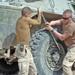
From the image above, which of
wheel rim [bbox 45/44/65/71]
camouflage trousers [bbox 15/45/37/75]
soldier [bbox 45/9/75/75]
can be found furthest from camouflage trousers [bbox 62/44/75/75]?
wheel rim [bbox 45/44/65/71]

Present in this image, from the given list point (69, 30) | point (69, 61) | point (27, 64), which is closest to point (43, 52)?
point (27, 64)

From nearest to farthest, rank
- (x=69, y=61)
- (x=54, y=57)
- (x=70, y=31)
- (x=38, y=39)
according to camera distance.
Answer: (x=70, y=31)
(x=69, y=61)
(x=38, y=39)
(x=54, y=57)

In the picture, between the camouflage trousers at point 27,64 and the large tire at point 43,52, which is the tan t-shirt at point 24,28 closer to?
the camouflage trousers at point 27,64

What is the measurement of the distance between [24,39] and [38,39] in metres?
0.73

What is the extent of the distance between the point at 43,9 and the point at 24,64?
1.50 metres

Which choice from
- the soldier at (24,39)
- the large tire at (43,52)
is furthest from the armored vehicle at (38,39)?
the soldier at (24,39)

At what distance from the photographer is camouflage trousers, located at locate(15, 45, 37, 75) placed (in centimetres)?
744

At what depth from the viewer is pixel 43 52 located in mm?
8133

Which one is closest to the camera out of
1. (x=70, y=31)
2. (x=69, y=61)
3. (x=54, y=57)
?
(x=70, y=31)

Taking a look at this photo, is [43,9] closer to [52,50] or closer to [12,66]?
[52,50]

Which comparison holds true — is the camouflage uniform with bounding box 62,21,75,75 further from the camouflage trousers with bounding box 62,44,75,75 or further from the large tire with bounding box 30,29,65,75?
the large tire with bounding box 30,29,65,75

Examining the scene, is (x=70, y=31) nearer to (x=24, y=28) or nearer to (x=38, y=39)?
(x=24, y=28)

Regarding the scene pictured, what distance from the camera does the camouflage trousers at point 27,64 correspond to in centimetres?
744

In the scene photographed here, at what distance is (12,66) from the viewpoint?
9117mm
